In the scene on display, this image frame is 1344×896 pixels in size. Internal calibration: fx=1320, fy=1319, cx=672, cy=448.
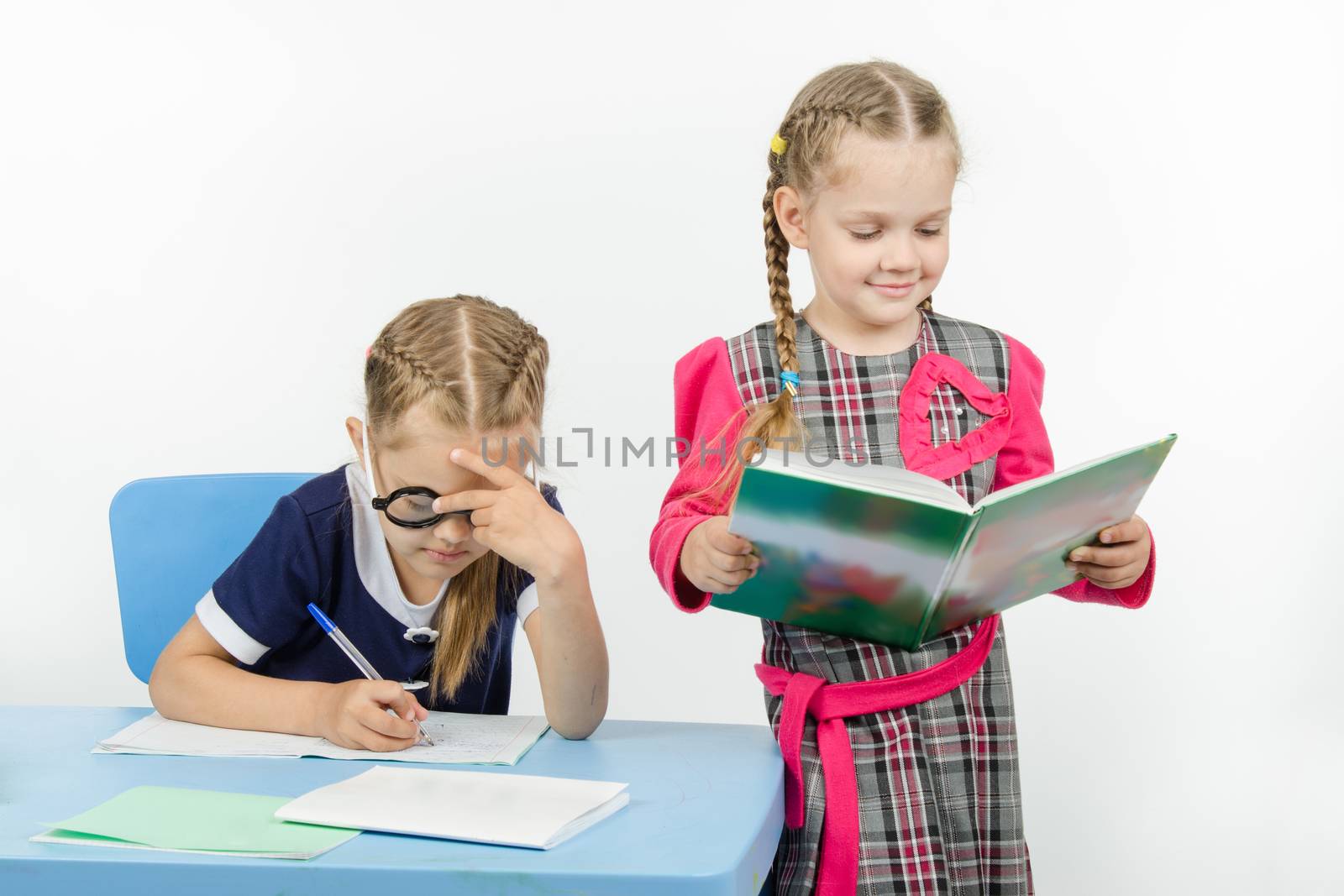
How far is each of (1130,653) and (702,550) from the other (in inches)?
59.6

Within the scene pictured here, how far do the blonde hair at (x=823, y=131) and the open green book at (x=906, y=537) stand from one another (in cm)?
18

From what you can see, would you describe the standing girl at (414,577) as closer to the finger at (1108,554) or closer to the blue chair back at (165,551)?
the blue chair back at (165,551)

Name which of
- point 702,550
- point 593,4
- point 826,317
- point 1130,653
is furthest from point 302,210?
point 1130,653

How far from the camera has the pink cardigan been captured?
4.66 feet

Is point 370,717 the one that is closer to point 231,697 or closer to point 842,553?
point 231,697

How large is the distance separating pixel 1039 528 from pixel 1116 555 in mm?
141

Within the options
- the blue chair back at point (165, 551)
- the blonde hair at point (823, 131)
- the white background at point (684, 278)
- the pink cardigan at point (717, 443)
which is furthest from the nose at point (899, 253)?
the white background at point (684, 278)

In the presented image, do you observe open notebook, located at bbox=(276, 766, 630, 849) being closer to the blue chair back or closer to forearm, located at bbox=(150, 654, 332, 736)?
forearm, located at bbox=(150, 654, 332, 736)

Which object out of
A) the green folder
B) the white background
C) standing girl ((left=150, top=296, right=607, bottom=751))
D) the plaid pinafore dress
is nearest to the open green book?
the plaid pinafore dress

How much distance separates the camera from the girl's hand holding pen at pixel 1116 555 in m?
1.30

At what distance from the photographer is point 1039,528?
1223 millimetres

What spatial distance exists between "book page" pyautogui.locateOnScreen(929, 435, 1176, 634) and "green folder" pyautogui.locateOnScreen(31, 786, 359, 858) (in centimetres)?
59

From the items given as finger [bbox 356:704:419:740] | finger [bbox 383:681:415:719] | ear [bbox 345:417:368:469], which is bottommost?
finger [bbox 356:704:419:740]

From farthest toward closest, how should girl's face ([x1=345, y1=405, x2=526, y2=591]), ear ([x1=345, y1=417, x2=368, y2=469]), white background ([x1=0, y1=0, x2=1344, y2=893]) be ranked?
1. white background ([x1=0, y1=0, x2=1344, y2=893])
2. ear ([x1=345, y1=417, x2=368, y2=469])
3. girl's face ([x1=345, y1=405, x2=526, y2=591])
